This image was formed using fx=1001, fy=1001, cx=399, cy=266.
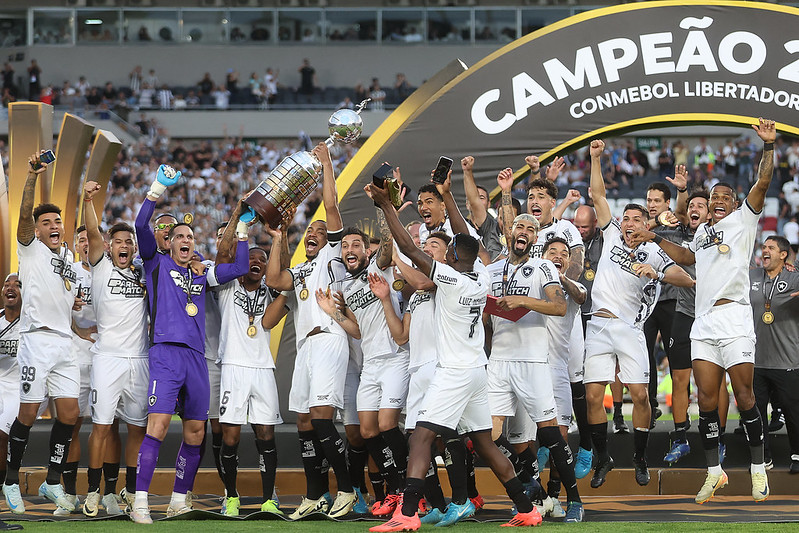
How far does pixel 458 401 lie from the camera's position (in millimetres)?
7129

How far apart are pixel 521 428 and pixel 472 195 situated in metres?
2.18

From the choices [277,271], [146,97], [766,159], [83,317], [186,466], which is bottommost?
[186,466]

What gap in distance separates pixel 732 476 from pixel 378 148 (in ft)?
15.4

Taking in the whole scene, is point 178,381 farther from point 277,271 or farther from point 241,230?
point 241,230

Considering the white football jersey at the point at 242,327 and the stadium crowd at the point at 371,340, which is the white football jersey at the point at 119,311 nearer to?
the stadium crowd at the point at 371,340

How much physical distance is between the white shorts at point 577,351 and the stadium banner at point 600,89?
1952mm

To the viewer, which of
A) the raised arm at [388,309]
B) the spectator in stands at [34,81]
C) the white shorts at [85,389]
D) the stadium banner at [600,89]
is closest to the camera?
the raised arm at [388,309]

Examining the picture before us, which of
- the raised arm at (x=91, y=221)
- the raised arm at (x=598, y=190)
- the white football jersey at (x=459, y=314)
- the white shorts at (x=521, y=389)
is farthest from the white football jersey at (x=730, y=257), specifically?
the raised arm at (x=91, y=221)

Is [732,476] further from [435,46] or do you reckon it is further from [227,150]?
[435,46]

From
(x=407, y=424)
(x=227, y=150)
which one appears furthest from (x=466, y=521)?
(x=227, y=150)

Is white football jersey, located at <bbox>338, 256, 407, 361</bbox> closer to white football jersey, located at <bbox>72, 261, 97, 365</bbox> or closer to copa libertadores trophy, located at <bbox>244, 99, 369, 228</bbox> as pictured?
copa libertadores trophy, located at <bbox>244, 99, 369, 228</bbox>

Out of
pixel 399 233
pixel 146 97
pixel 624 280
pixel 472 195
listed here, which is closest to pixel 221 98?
pixel 146 97

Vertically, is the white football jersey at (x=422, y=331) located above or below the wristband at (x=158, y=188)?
below

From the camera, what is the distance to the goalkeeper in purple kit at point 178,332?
7.82 metres
